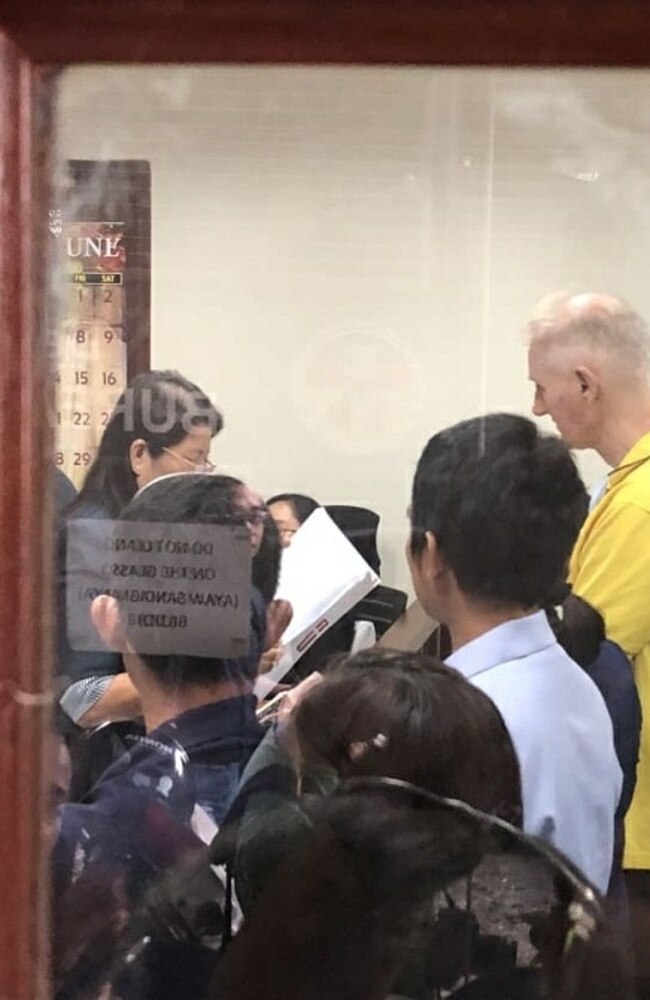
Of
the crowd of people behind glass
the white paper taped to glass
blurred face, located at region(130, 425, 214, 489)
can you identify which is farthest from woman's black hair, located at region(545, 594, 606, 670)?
blurred face, located at region(130, 425, 214, 489)

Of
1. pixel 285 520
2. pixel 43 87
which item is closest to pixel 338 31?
pixel 43 87

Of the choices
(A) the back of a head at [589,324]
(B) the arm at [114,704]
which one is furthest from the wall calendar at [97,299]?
(A) the back of a head at [589,324]

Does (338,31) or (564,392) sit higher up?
(338,31)

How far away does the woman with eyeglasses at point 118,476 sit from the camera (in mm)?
597

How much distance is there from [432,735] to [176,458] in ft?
0.68

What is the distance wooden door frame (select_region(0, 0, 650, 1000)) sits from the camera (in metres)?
0.55

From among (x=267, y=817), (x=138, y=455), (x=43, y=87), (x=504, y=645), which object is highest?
(x=43, y=87)

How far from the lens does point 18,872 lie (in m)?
0.58

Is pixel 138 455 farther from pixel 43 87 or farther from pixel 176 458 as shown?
pixel 43 87

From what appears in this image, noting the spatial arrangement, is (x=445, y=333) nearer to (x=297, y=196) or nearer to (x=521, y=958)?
(x=297, y=196)

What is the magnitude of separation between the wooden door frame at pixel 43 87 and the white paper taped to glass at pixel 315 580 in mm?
131

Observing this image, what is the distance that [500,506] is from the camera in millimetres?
610

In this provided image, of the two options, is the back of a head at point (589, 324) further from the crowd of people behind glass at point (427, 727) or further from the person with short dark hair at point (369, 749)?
the person with short dark hair at point (369, 749)

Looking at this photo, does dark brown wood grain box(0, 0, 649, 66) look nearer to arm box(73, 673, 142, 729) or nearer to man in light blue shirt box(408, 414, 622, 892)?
man in light blue shirt box(408, 414, 622, 892)
